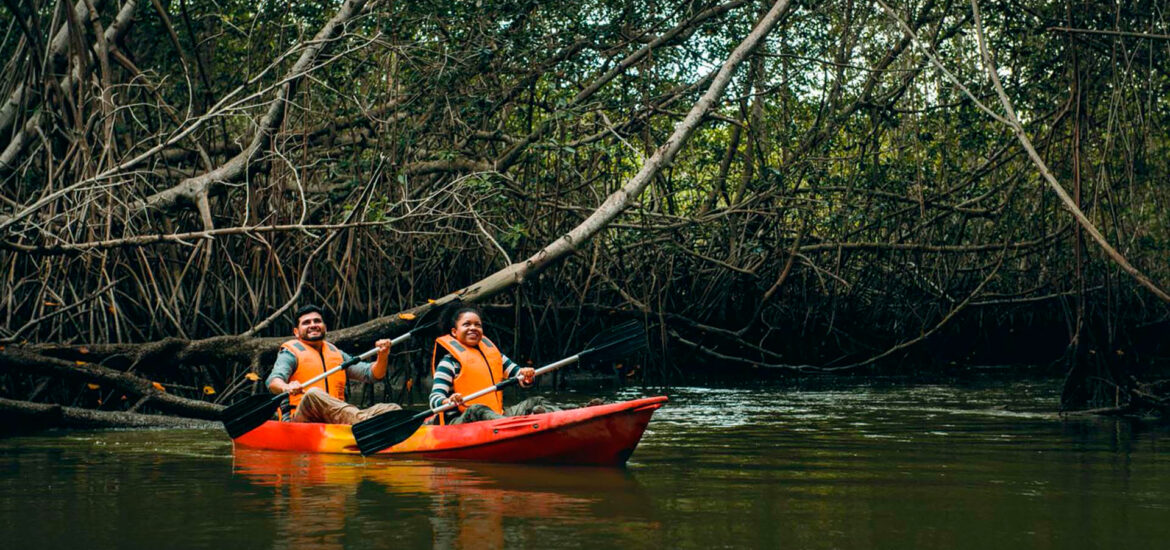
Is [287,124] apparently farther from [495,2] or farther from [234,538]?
[234,538]

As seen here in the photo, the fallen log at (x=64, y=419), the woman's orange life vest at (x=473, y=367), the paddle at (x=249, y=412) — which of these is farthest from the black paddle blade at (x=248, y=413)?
the woman's orange life vest at (x=473, y=367)

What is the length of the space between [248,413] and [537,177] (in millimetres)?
3020

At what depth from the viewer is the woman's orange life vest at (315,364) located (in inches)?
288

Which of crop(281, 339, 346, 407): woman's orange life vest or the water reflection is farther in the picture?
crop(281, 339, 346, 407): woman's orange life vest

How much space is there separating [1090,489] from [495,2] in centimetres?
585

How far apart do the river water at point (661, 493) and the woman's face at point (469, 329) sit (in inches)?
30.7

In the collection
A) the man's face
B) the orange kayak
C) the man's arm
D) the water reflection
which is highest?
the man's face

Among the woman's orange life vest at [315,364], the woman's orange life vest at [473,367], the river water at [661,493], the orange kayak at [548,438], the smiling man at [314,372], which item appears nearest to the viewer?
the river water at [661,493]

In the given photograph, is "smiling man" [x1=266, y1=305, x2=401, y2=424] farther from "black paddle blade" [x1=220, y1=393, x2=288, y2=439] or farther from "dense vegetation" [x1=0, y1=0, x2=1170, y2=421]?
"dense vegetation" [x1=0, y1=0, x2=1170, y2=421]

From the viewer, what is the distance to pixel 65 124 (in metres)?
8.22

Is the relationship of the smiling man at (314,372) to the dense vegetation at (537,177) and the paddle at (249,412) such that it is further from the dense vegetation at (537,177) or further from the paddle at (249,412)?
the dense vegetation at (537,177)

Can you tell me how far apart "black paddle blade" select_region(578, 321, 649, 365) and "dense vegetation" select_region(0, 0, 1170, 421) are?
1.50 metres

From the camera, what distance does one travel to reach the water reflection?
4.06m

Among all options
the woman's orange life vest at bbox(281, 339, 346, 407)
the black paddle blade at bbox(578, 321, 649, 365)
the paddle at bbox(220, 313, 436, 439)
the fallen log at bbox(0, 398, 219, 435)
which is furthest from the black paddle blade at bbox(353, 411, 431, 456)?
the fallen log at bbox(0, 398, 219, 435)
